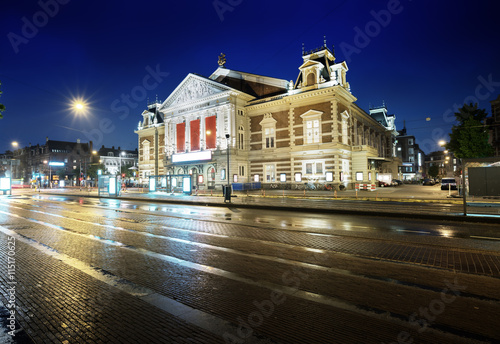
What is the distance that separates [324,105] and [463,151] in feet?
59.9

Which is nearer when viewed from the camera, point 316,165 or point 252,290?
point 252,290

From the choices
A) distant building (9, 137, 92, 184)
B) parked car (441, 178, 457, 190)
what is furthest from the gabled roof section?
distant building (9, 137, 92, 184)

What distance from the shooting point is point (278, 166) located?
41.2 m

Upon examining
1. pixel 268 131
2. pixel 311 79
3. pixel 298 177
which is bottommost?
pixel 298 177

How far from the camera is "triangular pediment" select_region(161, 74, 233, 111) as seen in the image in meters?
43.3

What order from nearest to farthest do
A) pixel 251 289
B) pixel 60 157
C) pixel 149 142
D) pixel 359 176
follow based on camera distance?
pixel 251 289
pixel 359 176
pixel 149 142
pixel 60 157

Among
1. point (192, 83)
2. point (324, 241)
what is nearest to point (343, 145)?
point (192, 83)

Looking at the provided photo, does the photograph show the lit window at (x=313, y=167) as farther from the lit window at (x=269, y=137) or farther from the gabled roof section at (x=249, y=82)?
the gabled roof section at (x=249, y=82)

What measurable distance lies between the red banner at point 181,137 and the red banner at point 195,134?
1971 mm

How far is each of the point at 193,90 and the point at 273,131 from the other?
15.2m

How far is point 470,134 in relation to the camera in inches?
1373

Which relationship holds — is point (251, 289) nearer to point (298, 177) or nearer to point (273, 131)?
point (298, 177)

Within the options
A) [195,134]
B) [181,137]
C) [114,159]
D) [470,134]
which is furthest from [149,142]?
[114,159]

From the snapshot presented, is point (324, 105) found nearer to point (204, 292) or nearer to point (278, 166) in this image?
Result: point (278, 166)
